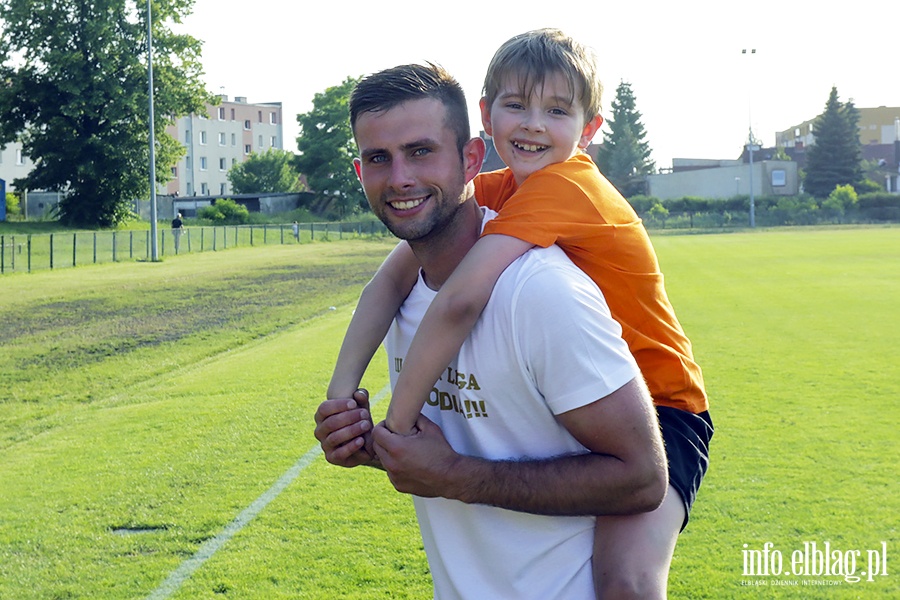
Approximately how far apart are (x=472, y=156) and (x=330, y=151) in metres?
95.1

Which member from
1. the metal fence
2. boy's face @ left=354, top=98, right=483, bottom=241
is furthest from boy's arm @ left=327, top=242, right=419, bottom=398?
the metal fence

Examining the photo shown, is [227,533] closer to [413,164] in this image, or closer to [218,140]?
[413,164]

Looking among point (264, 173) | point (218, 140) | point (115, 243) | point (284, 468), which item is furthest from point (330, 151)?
point (284, 468)

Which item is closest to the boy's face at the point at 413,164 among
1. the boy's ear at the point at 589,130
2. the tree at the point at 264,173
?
the boy's ear at the point at 589,130

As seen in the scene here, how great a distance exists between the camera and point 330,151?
96125mm

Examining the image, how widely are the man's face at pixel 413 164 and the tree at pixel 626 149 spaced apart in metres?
105

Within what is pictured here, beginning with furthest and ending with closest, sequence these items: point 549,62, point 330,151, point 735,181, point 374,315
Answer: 1. point 735,181
2. point 330,151
3. point 549,62
4. point 374,315

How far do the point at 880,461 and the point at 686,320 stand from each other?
10066mm

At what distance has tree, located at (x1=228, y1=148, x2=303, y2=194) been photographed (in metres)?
101

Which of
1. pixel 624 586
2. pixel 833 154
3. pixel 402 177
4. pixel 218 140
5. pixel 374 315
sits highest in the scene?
pixel 218 140

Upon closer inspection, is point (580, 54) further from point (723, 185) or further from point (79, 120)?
point (723, 185)

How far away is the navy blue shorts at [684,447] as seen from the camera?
2559 mm

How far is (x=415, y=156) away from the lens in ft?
8.13

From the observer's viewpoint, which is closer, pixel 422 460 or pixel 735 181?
pixel 422 460
